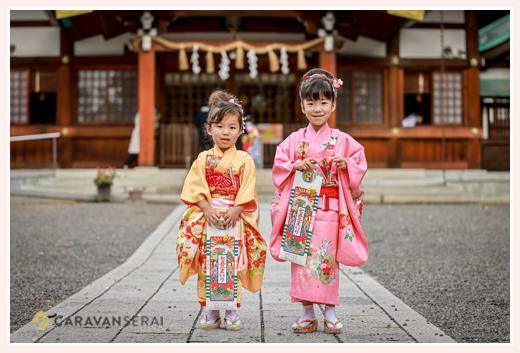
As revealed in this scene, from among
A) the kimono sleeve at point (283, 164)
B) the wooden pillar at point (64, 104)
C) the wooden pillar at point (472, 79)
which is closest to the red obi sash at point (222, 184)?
the kimono sleeve at point (283, 164)

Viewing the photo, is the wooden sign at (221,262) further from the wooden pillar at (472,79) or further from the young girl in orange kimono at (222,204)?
the wooden pillar at (472,79)

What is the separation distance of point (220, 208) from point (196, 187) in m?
0.19

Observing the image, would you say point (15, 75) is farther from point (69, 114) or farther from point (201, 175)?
point (201, 175)

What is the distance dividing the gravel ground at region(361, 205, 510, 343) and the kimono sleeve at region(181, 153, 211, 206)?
5.62 ft

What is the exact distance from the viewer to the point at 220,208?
2912mm

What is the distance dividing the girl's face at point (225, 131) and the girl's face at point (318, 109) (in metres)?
0.44

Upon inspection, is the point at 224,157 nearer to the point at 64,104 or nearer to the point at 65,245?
the point at 65,245

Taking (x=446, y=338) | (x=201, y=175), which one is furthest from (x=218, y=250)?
(x=446, y=338)

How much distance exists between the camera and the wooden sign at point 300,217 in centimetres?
286

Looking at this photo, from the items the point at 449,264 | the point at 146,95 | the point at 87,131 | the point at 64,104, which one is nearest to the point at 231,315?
the point at 449,264

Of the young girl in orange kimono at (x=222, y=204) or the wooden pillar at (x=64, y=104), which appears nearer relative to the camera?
the young girl in orange kimono at (x=222, y=204)

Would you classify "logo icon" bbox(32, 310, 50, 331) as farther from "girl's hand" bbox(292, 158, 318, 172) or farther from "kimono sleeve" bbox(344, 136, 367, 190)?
"kimono sleeve" bbox(344, 136, 367, 190)

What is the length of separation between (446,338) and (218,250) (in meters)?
1.38

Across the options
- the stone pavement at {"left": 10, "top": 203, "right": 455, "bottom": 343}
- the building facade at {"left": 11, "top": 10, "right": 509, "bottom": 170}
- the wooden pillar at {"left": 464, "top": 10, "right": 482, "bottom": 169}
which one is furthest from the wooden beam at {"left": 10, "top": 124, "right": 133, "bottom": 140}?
the wooden pillar at {"left": 464, "top": 10, "right": 482, "bottom": 169}
